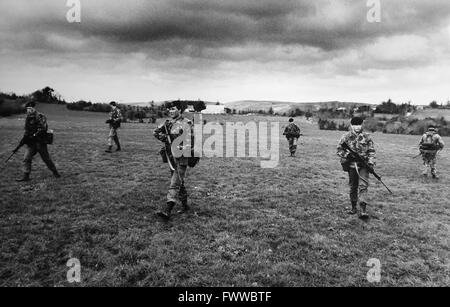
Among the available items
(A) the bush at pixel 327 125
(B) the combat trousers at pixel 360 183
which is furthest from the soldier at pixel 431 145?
(A) the bush at pixel 327 125

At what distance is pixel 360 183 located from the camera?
8719 millimetres

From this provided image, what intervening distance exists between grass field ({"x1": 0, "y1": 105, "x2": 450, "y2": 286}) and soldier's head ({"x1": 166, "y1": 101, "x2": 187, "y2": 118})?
2646mm

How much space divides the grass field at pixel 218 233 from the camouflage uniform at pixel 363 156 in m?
0.84

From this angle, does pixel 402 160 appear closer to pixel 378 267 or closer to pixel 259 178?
pixel 259 178

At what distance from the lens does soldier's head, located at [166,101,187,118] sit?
837 cm

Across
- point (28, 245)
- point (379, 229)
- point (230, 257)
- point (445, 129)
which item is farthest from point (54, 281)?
point (445, 129)

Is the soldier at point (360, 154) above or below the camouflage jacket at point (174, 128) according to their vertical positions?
below

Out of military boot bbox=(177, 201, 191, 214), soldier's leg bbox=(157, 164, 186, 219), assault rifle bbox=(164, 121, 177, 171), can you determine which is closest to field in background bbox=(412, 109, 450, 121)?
military boot bbox=(177, 201, 191, 214)

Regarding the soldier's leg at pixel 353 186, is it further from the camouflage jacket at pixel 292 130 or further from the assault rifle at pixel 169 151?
the camouflage jacket at pixel 292 130

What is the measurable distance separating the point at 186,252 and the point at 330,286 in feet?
8.90

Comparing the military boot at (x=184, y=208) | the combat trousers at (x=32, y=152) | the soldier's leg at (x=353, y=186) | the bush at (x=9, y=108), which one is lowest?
the military boot at (x=184, y=208)

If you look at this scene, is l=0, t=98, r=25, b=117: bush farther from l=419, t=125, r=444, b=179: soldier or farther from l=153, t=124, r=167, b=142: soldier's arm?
l=419, t=125, r=444, b=179: soldier

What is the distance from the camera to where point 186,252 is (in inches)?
253

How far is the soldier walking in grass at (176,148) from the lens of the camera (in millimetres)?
8094
